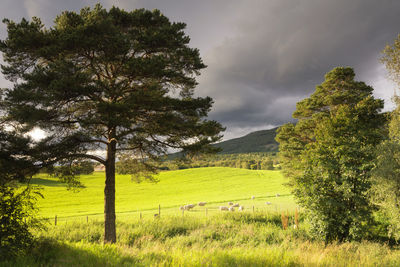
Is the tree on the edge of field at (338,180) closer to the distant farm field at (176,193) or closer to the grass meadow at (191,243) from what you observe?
the grass meadow at (191,243)

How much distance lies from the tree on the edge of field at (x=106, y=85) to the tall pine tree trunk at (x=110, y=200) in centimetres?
5

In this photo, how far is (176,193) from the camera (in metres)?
53.8

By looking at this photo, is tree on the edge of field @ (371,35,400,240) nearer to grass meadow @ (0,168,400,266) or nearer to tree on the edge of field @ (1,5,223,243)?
grass meadow @ (0,168,400,266)

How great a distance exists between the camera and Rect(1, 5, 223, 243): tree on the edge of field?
9266mm

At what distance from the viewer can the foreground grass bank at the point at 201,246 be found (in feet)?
17.9

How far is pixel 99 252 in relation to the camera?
598 centimetres

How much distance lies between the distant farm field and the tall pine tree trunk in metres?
21.7

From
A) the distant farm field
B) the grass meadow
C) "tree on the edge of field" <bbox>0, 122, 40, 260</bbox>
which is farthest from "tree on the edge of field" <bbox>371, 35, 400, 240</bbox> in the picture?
the distant farm field

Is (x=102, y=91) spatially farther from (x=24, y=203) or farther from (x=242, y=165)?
(x=242, y=165)

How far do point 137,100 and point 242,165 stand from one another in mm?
128944

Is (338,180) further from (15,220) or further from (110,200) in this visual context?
(15,220)

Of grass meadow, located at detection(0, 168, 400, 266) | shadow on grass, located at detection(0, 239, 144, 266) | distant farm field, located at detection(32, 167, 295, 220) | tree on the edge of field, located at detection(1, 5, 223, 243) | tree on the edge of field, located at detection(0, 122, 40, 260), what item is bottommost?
distant farm field, located at detection(32, 167, 295, 220)

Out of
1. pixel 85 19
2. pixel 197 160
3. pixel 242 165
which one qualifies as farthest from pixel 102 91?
pixel 242 165

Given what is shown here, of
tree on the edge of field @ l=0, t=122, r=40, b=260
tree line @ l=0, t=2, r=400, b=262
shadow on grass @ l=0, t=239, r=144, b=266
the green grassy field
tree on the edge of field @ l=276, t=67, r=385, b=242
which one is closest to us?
shadow on grass @ l=0, t=239, r=144, b=266
